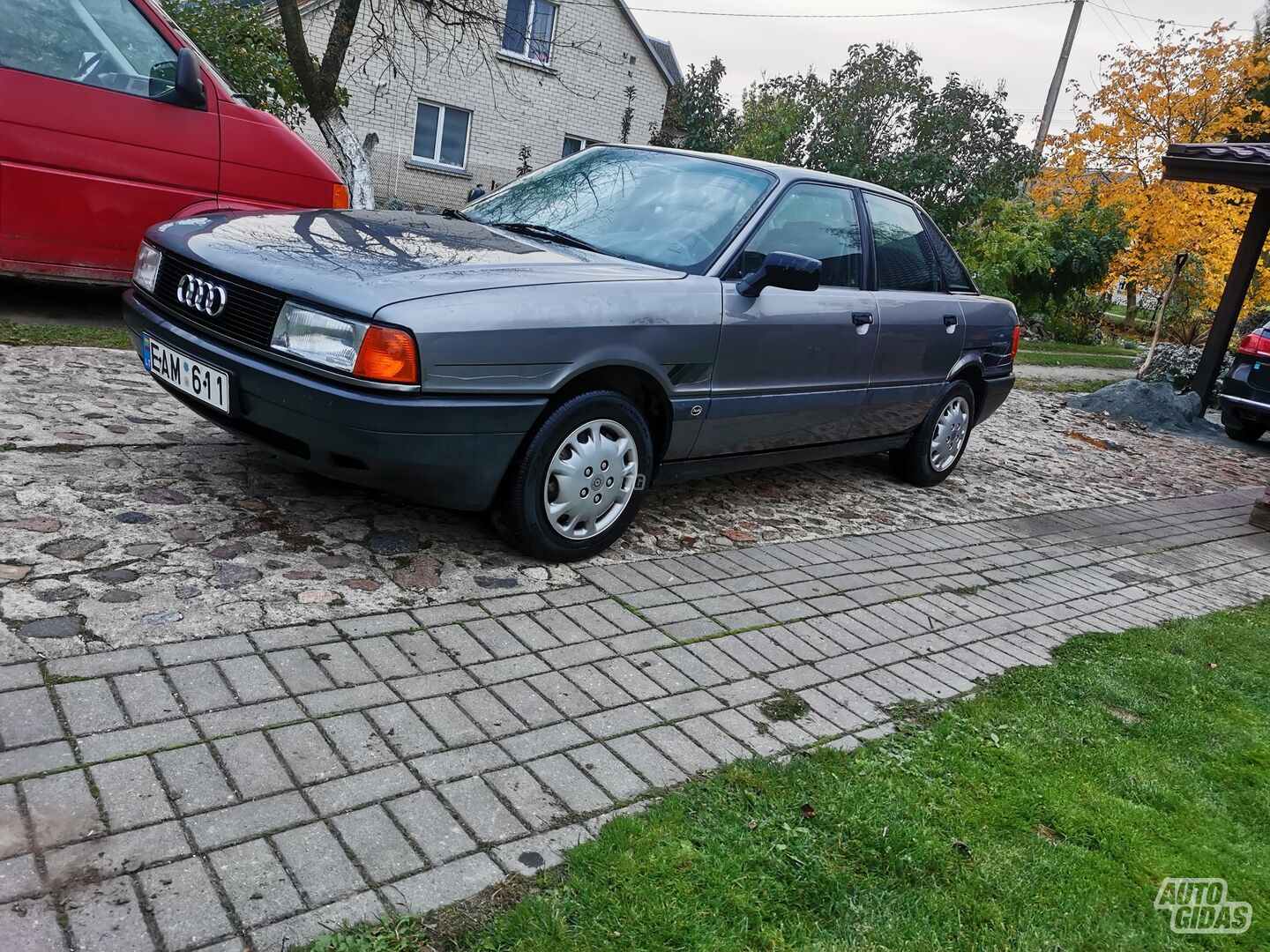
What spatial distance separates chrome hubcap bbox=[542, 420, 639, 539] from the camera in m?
3.79

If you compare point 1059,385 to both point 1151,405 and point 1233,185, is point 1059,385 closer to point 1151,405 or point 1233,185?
point 1151,405

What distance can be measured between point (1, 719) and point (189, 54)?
4.60 meters

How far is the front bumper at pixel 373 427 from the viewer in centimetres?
322

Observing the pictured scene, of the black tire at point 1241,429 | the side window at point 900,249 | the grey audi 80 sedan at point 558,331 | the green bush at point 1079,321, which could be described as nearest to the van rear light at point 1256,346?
the black tire at point 1241,429

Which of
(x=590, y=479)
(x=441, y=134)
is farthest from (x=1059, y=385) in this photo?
(x=441, y=134)

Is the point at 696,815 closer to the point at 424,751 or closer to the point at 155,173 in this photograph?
the point at 424,751

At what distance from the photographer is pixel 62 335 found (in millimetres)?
5805

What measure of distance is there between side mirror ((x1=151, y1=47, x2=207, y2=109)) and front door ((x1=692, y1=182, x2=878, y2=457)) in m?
3.52

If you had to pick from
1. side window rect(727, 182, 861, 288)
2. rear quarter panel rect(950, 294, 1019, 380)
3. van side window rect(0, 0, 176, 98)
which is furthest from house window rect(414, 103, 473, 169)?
side window rect(727, 182, 861, 288)

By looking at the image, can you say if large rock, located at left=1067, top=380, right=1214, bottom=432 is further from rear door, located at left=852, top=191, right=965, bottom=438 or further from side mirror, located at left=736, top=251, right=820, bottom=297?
side mirror, located at left=736, top=251, right=820, bottom=297

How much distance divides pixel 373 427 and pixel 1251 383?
35.9 feet

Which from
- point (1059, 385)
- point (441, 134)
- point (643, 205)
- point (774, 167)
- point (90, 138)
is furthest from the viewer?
point (441, 134)

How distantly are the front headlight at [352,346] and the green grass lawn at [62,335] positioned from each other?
2846 millimetres

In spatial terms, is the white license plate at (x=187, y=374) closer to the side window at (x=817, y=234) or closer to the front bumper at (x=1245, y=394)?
the side window at (x=817, y=234)
